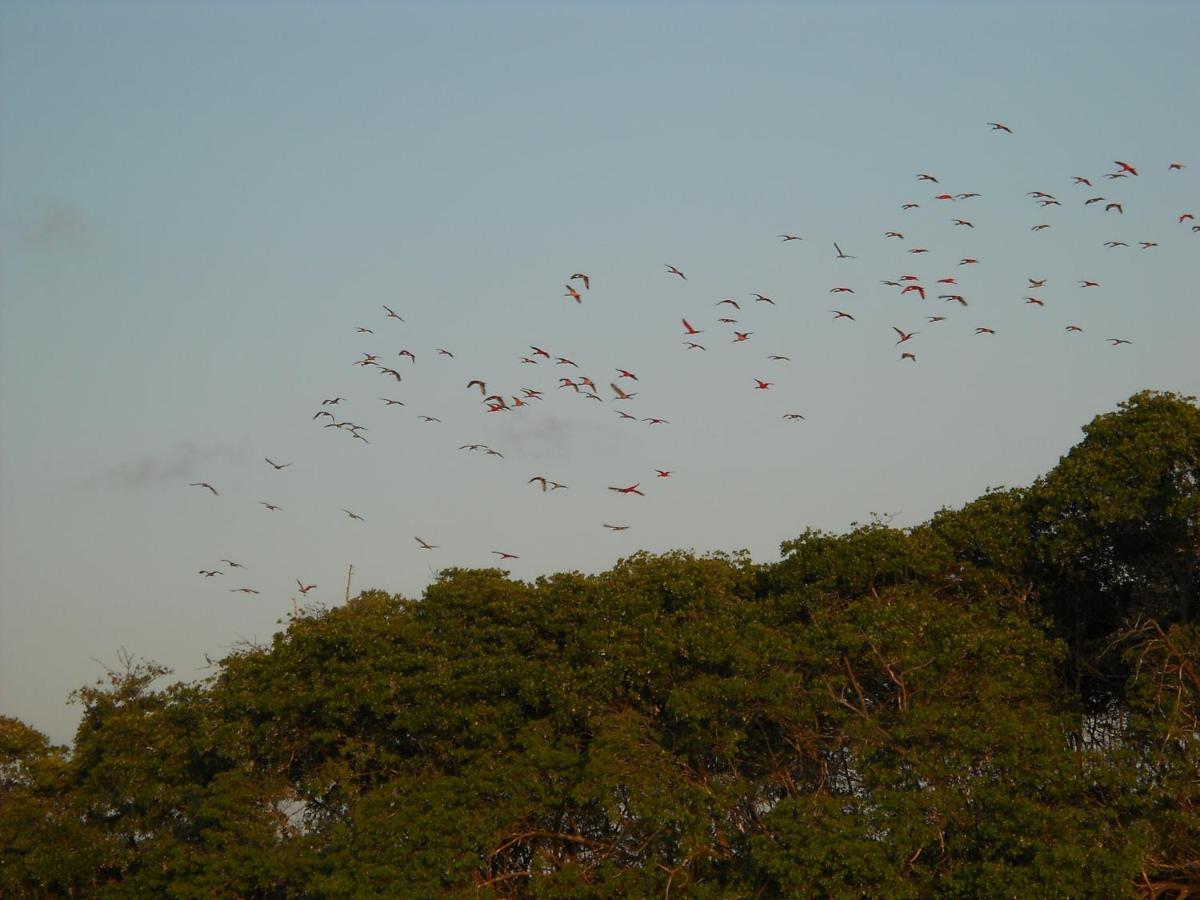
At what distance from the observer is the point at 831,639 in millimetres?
26484

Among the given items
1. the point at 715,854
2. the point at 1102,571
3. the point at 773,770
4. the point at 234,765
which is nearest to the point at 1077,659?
the point at 1102,571

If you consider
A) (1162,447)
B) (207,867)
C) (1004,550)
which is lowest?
(207,867)

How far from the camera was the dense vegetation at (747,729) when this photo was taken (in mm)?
23375

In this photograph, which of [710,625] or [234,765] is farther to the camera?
[234,765]

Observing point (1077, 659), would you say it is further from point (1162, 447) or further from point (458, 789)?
point (458, 789)

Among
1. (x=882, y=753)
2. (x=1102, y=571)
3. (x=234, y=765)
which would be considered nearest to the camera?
(x=882, y=753)

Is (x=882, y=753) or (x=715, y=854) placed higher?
(x=882, y=753)

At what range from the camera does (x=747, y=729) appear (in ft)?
87.4

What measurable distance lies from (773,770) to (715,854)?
236cm

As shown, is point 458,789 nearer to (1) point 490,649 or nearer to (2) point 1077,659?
(1) point 490,649

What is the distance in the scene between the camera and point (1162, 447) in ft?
86.8

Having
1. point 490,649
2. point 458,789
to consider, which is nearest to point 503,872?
point 458,789

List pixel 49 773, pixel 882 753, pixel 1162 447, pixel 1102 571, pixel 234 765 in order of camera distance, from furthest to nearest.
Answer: pixel 49 773
pixel 234 765
pixel 1102 571
pixel 1162 447
pixel 882 753

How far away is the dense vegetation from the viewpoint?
23.4 m
